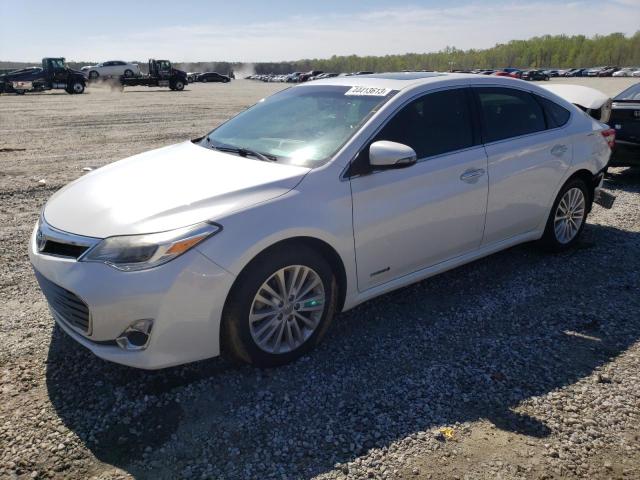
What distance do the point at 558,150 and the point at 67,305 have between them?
4220mm

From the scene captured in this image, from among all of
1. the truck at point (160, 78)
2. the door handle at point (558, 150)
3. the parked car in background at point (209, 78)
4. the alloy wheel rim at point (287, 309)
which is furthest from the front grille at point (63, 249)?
the parked car in background at point (209, 78)

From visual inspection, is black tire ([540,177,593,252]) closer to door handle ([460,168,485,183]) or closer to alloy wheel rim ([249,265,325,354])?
door handle ([460,168,485,183])

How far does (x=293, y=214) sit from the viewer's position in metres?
3.08

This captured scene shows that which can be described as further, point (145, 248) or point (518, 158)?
point (518, 158)

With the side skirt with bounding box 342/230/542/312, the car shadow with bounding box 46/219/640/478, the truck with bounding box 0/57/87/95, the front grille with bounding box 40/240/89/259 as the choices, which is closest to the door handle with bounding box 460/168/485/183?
the side skirt with bounding box 342/230/542/312

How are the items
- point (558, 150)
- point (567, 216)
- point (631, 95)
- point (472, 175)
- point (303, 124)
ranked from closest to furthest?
point (303, 124), point (472, 175), point (558, 150), point (567, 216), point (631, 95)

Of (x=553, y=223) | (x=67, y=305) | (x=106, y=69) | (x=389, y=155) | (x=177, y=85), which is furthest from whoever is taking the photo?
(x=106, y=69)

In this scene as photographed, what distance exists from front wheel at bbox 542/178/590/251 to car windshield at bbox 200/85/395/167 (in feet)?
7.40

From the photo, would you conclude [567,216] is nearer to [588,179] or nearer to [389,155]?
[588,179]

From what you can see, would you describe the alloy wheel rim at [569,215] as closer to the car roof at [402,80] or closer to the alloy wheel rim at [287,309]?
the car roof at [402,80]

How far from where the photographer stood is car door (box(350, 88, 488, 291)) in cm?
346

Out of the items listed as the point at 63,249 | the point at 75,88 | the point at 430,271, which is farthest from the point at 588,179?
the point at 75,88

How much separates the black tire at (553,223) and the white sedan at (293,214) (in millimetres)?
181

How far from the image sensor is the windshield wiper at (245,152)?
3.55 meters
